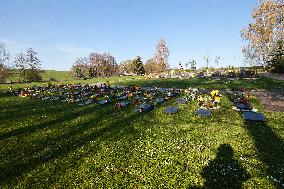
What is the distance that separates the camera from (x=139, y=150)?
10.8m

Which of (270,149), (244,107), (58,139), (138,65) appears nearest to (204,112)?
(244,107)

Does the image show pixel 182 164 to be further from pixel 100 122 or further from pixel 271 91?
pixel 271 91

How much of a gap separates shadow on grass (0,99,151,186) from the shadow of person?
173 inches

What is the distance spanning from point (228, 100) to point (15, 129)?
16.1m

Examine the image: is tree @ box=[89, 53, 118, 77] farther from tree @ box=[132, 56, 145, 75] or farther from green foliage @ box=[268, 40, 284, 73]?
green foliage @ box=[268, 40, 284, 73]

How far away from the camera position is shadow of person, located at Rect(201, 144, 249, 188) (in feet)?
25.7

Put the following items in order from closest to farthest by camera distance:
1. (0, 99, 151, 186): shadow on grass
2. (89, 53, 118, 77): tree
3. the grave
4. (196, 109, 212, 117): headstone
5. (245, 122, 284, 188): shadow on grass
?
(245, 122, 284, 188): shadow on grass → (0, 99, 151, 186): shadow on grass → the grave → (196, 109, 212, 117): headstone → (89, 53, 118, 77): tree

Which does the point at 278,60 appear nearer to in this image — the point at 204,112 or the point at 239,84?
the point at 239,84

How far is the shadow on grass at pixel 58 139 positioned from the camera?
31.2 ft

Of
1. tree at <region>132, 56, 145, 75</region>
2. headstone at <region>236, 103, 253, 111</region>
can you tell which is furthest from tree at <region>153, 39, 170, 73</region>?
headstone at <region>236, 103, 253, 111</region>

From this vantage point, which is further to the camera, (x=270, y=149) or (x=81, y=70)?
(x=81, y=70)

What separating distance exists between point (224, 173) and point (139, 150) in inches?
148

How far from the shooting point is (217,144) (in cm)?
1117

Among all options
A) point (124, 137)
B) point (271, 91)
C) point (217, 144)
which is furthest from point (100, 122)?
point (271, 91)
